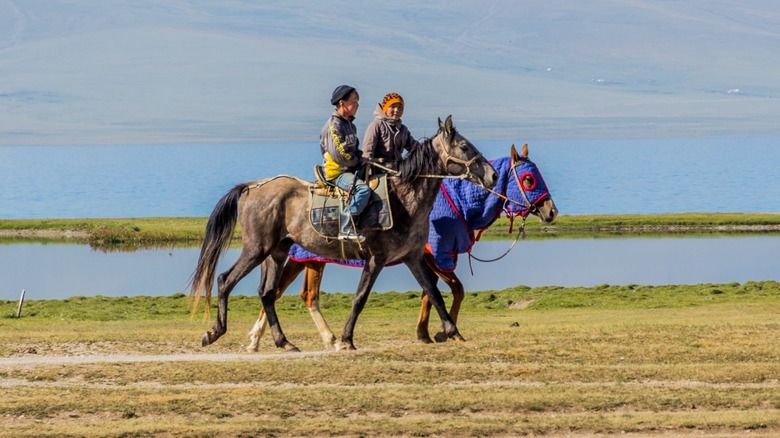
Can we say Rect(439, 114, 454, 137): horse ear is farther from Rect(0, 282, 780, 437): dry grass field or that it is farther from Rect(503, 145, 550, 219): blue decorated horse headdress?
Rect(0, 282, 780, 437): dry grass field

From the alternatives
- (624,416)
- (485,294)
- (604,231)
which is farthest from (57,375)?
(604,231)

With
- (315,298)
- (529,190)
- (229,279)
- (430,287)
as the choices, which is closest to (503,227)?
(529,190)

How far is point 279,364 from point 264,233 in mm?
2027

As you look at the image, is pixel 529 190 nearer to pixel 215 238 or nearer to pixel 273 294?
pixel 273 294

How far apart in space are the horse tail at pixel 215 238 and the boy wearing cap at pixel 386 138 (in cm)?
166

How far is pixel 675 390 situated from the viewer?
1396cm

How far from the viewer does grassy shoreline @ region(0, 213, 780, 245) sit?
5866cm

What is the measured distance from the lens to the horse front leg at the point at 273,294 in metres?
17.4

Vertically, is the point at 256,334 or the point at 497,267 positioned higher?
the point at 256,334

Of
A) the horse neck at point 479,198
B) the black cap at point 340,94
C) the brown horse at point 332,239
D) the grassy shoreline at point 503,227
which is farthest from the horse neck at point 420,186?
the grassy shoreline at point 503,227

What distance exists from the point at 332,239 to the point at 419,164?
139cm

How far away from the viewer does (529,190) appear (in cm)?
1786

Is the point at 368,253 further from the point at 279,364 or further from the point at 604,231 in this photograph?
the point at 604,231

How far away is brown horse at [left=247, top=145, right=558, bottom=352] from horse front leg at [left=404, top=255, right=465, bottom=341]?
250mm
